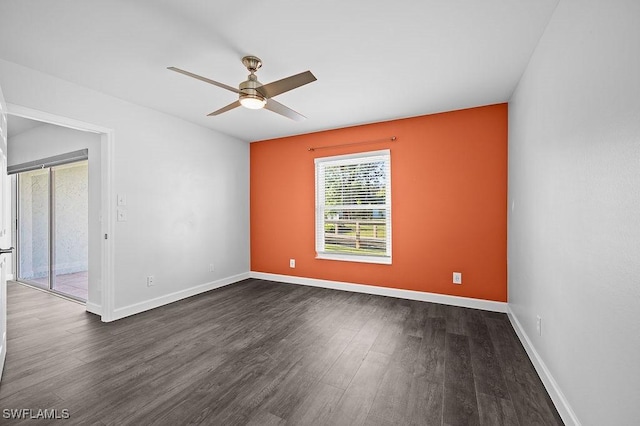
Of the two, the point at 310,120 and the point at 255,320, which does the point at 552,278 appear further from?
the point at 310,120

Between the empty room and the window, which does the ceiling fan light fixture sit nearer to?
the empty room

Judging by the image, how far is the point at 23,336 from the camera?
2619 mm

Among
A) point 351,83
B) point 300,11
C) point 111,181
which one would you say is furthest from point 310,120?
point 111,181

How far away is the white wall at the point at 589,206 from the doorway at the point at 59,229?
5.38 m

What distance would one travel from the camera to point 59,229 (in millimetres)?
A: 4246

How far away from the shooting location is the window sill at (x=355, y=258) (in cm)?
394

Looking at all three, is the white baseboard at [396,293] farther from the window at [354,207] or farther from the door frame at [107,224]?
the door frame at [107,224]

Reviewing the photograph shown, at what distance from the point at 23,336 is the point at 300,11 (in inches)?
154

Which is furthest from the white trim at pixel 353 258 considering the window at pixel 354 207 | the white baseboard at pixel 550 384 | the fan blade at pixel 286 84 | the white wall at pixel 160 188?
the fan blade at pixel 286 84

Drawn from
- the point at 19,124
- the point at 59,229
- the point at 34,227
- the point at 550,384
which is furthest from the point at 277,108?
the point at 34,227

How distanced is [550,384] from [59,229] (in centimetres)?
632

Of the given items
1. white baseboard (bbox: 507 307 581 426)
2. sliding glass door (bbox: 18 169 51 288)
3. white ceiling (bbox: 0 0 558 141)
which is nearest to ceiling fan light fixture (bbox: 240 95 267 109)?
white ceiling (bbox: 0 0 558 141)

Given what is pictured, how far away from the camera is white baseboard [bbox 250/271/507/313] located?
3.30m

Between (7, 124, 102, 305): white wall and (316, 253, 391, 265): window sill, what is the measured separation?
301 centimetres
